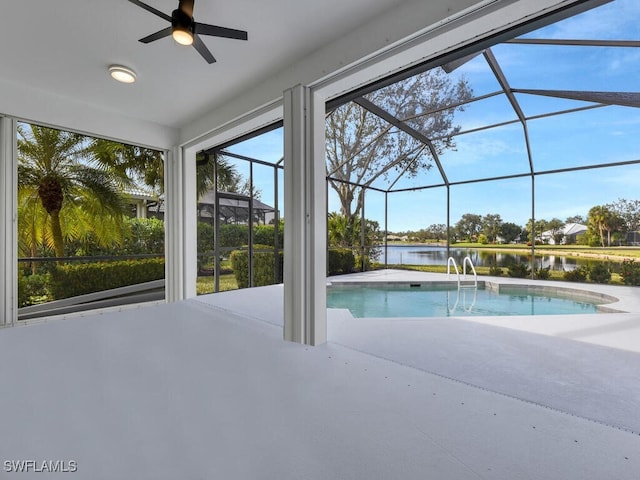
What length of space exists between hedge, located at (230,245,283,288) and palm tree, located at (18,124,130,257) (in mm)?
2139

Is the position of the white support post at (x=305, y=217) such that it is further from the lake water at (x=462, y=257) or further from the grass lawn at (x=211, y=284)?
the lake water at (x=462, y=257)

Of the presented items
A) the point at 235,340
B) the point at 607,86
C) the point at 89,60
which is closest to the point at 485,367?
the point at 235,340

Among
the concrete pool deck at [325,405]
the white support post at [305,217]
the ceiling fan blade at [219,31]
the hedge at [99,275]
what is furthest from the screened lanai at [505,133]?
the hedge at [99,275]

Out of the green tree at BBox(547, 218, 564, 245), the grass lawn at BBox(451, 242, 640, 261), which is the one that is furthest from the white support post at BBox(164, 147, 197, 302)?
the green tree at BBox(547, 218, 564, 245)

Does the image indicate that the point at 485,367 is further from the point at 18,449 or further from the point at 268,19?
the point at 268,19

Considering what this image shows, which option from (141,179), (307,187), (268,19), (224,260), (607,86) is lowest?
(224,260)

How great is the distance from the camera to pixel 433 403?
1690 mm

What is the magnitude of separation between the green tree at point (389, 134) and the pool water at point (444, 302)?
2.92 metres

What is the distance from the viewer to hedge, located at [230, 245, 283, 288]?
20.6 feet

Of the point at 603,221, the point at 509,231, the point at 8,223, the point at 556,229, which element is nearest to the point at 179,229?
the point at 8,223

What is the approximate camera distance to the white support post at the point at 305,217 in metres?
2.61

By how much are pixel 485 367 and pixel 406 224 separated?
24.7ft

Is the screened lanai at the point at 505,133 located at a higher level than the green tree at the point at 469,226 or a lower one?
higher

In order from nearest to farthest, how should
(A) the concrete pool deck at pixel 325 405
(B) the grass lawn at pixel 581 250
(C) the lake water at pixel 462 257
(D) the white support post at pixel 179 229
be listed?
(A) the concrete pool deck at pixel 325 405, (D) the white support post at pixel 179 229, (B) the grass lawn at pixel 581 250, (C) the lake water at pixel 462 257
